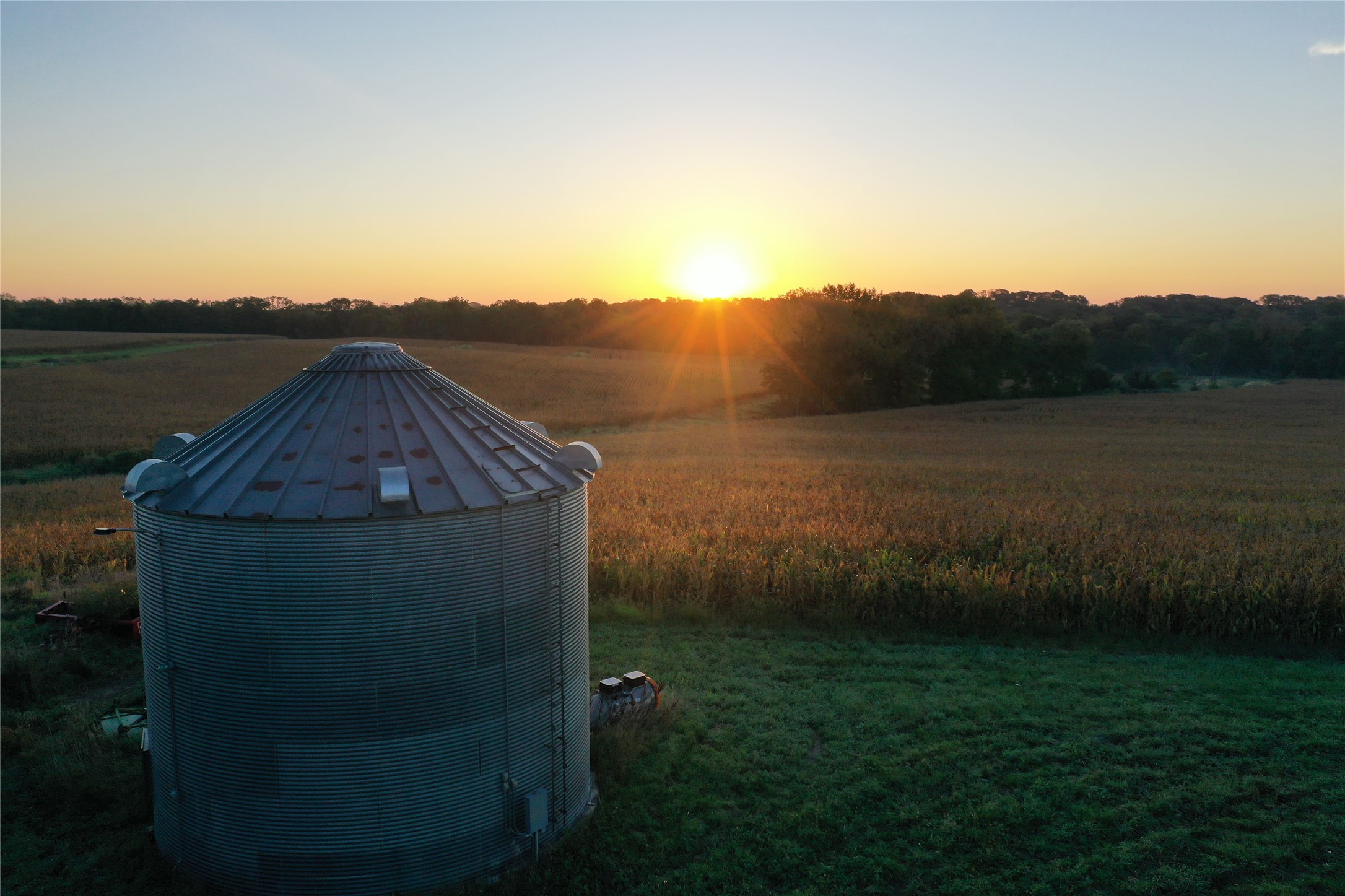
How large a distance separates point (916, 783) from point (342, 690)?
6623 millimetres

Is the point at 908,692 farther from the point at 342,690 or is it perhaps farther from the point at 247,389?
the point at 247,389

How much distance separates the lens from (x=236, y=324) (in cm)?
10975

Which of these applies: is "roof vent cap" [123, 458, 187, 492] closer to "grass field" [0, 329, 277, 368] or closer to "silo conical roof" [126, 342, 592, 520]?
"silo conical roof" [126, 342, 592, 520]

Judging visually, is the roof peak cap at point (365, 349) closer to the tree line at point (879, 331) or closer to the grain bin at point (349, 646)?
the grain bin at point (349, 646)

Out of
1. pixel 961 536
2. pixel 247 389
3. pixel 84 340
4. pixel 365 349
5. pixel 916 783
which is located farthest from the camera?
pixel 84 340

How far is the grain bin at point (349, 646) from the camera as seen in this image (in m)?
7.06

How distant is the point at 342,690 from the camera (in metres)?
7.10

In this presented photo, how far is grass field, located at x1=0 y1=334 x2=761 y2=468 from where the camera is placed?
41.3 m

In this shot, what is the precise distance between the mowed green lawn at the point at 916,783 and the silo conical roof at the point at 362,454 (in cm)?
→ 380

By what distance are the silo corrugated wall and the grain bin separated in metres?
0.02

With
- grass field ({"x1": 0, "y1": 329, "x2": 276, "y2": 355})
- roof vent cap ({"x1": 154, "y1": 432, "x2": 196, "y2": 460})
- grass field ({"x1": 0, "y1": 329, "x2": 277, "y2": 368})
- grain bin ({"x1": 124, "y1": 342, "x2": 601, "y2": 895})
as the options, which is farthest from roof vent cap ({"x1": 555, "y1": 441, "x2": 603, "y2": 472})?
grass field ({"x1": 0, "y1": 329, "x2": 276, "y2": 355})

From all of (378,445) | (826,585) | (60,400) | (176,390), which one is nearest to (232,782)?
(378,445)

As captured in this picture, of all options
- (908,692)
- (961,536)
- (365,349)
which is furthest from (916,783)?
(961,536)

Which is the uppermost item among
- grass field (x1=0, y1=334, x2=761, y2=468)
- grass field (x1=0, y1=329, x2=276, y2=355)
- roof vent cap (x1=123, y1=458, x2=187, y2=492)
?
grass field (x1=0, y1=329, x2=276, y2=355)
